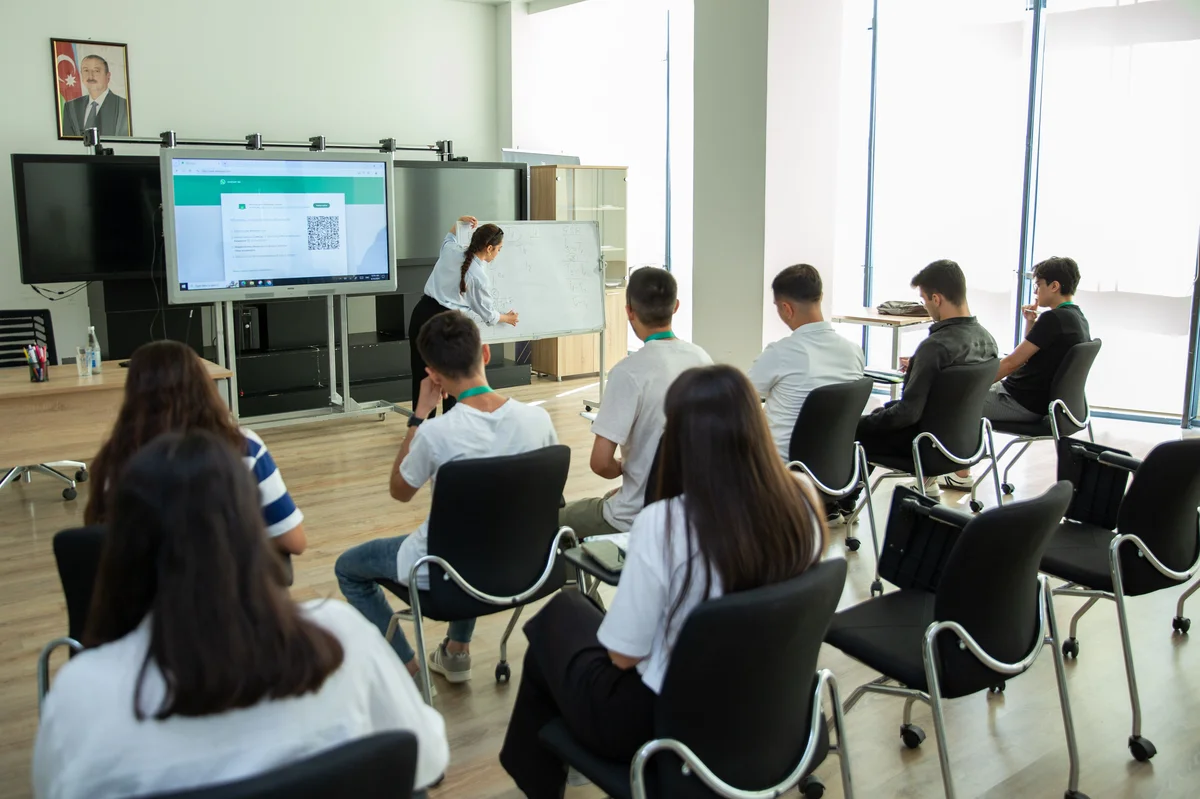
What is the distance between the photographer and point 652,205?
10.9m

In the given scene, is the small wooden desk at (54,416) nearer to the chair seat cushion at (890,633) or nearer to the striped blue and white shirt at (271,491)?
the striped blue and white shirt at (271,491)

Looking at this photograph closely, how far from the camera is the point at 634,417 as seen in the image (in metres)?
3.26

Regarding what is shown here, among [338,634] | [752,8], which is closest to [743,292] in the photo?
[752,8]

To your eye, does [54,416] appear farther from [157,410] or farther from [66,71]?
[66,71]

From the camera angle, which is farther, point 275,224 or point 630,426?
point 275,224

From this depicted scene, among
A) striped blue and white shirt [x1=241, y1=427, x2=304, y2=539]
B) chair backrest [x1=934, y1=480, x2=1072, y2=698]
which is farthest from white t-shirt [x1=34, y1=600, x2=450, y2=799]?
chair backrest [x1=934, y1=480, x2=1072, y2=698]

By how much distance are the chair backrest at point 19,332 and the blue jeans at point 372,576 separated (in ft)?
11.8

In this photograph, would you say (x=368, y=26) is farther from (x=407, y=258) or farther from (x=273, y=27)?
(x=407, y=258)

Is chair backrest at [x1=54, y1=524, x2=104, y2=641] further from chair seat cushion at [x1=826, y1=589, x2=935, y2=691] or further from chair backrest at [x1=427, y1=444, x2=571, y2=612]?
chair seat cushion at [x1=826, y1=589, x2=935, y2=691]

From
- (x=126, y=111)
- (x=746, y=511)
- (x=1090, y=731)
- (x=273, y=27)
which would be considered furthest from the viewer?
(x=273, y=27)

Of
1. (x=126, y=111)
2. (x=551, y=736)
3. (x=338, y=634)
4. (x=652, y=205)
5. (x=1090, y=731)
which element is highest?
(x=126, y=111)

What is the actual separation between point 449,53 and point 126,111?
303 cm

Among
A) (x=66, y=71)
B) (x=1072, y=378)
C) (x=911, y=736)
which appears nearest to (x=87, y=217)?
(x=66, y=71)

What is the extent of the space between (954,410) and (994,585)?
211 cm
